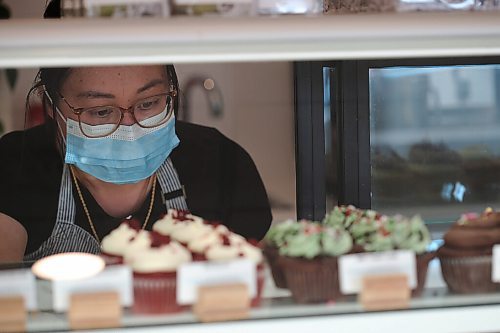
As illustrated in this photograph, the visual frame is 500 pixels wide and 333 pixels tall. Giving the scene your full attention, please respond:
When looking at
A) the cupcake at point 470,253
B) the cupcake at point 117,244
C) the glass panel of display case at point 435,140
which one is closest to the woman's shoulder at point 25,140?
the cupcake at point 117,244

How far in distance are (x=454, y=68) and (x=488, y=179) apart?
17.7 inches

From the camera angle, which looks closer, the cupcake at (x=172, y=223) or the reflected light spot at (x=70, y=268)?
the reflected light spot at (x=70, y=268)

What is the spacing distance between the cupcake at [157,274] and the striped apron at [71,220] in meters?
1.08

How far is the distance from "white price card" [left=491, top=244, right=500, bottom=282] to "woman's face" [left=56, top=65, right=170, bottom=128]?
1359mm

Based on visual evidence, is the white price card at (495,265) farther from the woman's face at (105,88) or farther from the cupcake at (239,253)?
the woman's face at (105,88)

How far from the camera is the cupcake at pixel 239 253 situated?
163 cm

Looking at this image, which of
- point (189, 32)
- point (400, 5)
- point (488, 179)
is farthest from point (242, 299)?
point (488, 179)

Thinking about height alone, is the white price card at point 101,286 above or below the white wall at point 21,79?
below

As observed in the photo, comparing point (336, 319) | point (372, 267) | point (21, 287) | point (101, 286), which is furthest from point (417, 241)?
point (21, 287)

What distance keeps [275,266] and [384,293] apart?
0.90 ft

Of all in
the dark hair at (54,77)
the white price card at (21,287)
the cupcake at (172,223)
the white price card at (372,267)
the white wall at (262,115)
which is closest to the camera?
the white price card at (21,287)

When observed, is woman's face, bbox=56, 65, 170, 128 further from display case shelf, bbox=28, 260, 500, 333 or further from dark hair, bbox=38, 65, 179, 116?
display case shelf, bbox=28, 260, 500, 333

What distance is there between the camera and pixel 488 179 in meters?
3.03

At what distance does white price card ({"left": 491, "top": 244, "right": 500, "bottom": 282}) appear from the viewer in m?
1.71
